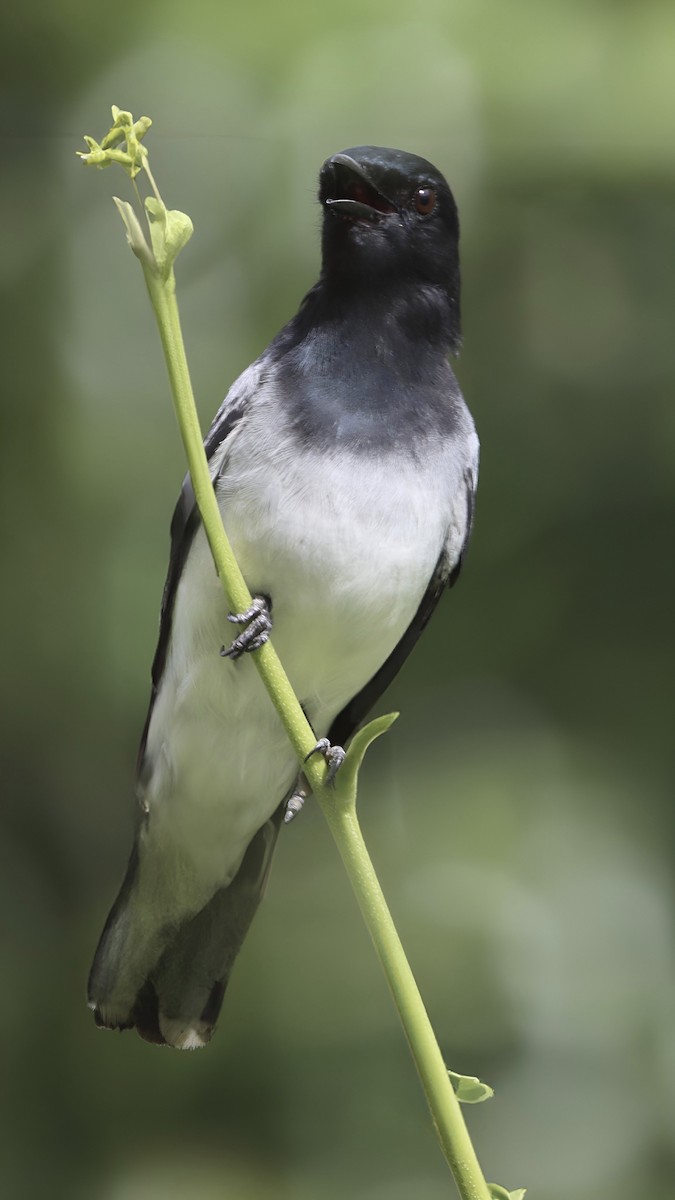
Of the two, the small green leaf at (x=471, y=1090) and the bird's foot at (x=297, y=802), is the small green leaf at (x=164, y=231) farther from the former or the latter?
the bird's foot at (x=297, y=802)

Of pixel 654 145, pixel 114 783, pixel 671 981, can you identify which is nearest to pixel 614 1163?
pixel 671 981

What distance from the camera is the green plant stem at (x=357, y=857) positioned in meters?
0.90

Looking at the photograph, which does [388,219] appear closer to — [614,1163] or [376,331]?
[376,331]

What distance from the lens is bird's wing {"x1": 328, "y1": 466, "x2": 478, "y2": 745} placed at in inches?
75.0

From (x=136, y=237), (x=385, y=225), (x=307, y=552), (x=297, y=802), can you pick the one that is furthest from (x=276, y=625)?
(x=136, y=237)

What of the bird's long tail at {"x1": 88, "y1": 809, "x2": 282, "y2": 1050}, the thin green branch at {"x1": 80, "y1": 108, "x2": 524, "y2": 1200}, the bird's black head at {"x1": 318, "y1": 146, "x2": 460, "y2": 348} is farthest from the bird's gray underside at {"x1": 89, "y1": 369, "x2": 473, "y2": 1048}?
the thin green branch at {"x1": 80, "y1": 108, "x2": 524, "y2": 1200}

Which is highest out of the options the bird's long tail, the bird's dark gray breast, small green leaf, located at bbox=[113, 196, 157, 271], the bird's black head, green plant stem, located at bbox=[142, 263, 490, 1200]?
the bird's black head

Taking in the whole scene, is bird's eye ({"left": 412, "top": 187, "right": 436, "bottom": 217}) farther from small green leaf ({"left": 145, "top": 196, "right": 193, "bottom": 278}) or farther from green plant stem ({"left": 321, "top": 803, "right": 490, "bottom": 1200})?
green plant stem ({"left": 321, "top": 803, "right": 490, "bottom": 1200})

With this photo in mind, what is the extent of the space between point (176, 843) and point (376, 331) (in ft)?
2.75

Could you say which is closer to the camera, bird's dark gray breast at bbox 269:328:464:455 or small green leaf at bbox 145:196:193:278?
small green leaf at bbox 145:196:193:278

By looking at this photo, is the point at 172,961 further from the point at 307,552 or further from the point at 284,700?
the point at 284,700

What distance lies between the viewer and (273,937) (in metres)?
3.25

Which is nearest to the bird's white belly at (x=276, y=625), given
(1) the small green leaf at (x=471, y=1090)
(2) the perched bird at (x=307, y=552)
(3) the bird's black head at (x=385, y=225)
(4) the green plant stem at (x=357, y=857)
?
(2) the perched bird at (x=307, y=552)

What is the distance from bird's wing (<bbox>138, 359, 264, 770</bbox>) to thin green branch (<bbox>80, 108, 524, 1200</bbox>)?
0.80 meters
